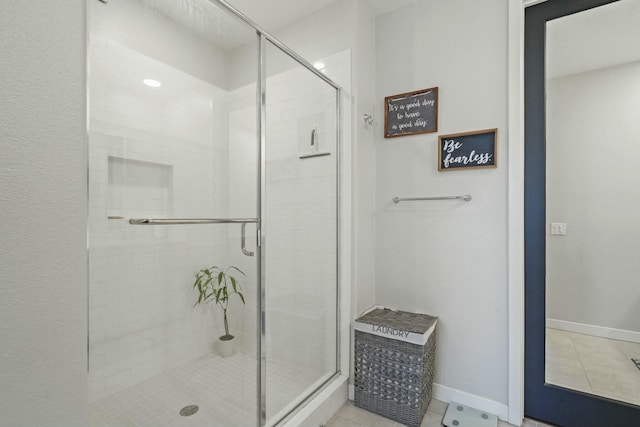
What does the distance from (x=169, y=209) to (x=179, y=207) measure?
39mm

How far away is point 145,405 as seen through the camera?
111 cm

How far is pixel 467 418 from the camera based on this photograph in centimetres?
174

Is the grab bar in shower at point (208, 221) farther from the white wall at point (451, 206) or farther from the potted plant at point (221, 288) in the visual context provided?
the white wall at point (451, 206)

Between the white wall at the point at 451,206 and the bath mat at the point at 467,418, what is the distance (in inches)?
2.4

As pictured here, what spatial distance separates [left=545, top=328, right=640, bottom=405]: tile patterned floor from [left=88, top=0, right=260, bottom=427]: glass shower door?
161 cm

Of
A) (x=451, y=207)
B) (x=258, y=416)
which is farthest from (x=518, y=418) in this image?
(x=258, y=416)

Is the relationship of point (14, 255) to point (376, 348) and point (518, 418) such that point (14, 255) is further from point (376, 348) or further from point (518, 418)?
point (518, 418)

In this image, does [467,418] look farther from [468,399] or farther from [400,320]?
[400,320]

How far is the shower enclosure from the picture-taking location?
0.99 meters

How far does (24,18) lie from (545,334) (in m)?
2.42

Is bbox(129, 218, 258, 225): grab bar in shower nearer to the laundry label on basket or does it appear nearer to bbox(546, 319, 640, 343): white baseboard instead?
the laundry label on basket

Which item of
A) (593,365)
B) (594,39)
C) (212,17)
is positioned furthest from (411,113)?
(593,365)

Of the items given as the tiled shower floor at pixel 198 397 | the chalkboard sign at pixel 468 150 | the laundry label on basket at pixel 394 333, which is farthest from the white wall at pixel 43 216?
the chalkboard sign at pixel 468 150

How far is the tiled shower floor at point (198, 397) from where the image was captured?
3.40 ft
